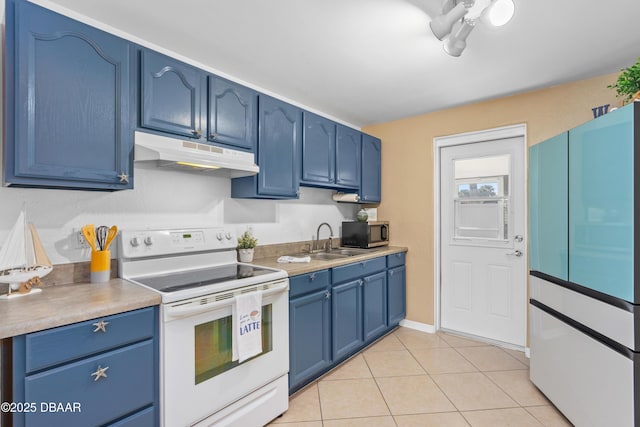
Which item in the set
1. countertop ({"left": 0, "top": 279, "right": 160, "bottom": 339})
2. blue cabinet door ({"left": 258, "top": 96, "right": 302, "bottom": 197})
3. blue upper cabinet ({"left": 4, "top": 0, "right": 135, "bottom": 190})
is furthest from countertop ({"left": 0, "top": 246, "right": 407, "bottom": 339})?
blue cabinet door ({"left": 258, "top": 96, "right": 302, "bottom": 197})

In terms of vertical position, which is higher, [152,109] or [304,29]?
[304,29]

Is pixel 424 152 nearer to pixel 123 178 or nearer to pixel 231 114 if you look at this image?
pixel 231 114

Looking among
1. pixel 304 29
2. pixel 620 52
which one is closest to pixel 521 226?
pixel 620 52

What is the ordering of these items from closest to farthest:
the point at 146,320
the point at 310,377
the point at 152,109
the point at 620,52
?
the point at 146,320 < the point at 152,109 < the point at 620,52 < the point at 310,377

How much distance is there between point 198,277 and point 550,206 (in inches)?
91.9

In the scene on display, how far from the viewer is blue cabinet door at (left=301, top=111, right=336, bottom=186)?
281 cm

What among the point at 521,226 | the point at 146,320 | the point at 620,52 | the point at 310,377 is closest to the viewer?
the point at 146,320

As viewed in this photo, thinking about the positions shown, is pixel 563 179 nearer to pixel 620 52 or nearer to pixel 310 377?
pixel 620 52

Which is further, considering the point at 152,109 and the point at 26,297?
the point at 152,109

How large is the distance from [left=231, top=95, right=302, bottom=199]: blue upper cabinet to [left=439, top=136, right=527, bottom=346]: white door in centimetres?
175

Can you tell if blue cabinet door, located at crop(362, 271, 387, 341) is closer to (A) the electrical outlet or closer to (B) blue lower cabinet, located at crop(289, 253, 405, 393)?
(B) blue lower cabinet, located at crop(289, 253, 405, 393)

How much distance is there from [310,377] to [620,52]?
3.18 meters

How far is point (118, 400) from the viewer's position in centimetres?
135

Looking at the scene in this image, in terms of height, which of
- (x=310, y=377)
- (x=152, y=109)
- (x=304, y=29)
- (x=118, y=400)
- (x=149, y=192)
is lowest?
(x=310, y=377)
